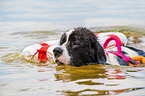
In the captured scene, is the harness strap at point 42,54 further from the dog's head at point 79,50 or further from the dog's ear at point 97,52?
the dog's ear at point 97,52

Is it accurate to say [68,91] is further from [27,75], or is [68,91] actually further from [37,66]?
[37,66]

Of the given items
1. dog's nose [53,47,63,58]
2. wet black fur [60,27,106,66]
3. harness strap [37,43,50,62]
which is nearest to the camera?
dog's nose [53,47,63,58]

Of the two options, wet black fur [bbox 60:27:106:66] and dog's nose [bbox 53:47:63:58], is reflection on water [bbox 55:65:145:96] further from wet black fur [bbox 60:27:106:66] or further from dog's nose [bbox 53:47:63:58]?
dog's nose [bbox 53:47:63:58]

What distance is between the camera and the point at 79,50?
5637 millimetres

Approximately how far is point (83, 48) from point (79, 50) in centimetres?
9

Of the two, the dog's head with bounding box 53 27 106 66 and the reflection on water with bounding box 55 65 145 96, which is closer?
the reflection on water with bounding box 55 65 145 96

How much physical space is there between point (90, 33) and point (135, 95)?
2.25 meters

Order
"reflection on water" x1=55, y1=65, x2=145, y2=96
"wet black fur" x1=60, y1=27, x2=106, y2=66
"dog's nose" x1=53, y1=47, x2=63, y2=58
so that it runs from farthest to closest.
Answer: "wet black fur" x1=60, y1=27, x2=106, y2=66
"dog's nose" x1=53, y1=47, x2=63, y2=58
"reflection on water" x1=55, y1=65, x2=145, y2=96

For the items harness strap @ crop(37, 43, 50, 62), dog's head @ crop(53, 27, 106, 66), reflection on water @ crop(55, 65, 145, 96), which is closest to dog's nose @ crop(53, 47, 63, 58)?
dog's head @ crop(53, 27, 106, 66)

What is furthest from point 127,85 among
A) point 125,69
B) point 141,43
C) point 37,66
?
point 141,43

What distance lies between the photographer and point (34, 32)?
1202 cm

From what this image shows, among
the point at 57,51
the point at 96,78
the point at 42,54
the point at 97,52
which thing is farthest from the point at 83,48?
the point at 42,54

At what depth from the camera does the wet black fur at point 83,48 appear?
560 centimetres

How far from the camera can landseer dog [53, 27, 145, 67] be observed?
553 cm
